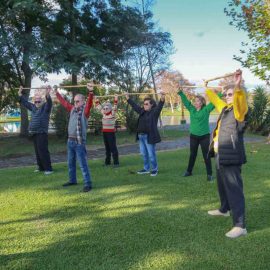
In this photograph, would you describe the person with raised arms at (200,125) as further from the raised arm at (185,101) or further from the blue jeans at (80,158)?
the blue jeans at (80,158)

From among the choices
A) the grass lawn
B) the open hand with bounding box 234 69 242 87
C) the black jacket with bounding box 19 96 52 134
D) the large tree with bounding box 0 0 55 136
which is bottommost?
the grass lawn

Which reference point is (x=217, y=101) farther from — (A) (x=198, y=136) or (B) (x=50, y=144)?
(B) (x=50, y=144)

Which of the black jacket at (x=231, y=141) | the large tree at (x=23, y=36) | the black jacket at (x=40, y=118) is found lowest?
the black jacket at (x=231, y=141)

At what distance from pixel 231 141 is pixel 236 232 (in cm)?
117

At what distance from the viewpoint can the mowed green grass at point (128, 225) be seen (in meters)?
3.97

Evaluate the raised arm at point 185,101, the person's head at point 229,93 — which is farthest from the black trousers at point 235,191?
the raised arm at point 185,101

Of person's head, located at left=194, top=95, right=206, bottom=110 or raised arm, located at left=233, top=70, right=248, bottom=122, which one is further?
person's head, located at left=194, top=95, right=206, bottom=110

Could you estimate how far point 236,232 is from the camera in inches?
180

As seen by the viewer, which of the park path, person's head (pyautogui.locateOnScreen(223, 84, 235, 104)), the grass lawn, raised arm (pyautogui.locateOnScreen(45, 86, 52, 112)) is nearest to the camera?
person's head (pyautogui.locateOnScreen(223, 84, 235, 104))

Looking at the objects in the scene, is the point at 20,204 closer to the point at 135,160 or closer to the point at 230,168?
the point at 230,168

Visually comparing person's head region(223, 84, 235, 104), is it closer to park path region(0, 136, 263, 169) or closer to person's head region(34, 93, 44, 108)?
person's head region(34, 93, 44, 108)

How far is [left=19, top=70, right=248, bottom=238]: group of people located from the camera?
466cm

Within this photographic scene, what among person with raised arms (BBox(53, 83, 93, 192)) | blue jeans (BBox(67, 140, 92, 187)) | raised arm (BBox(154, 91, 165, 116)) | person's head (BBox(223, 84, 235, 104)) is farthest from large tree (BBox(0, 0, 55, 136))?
person's head (BBox(223, 84, 235, 104))

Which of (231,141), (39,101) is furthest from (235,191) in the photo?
(39,101)
